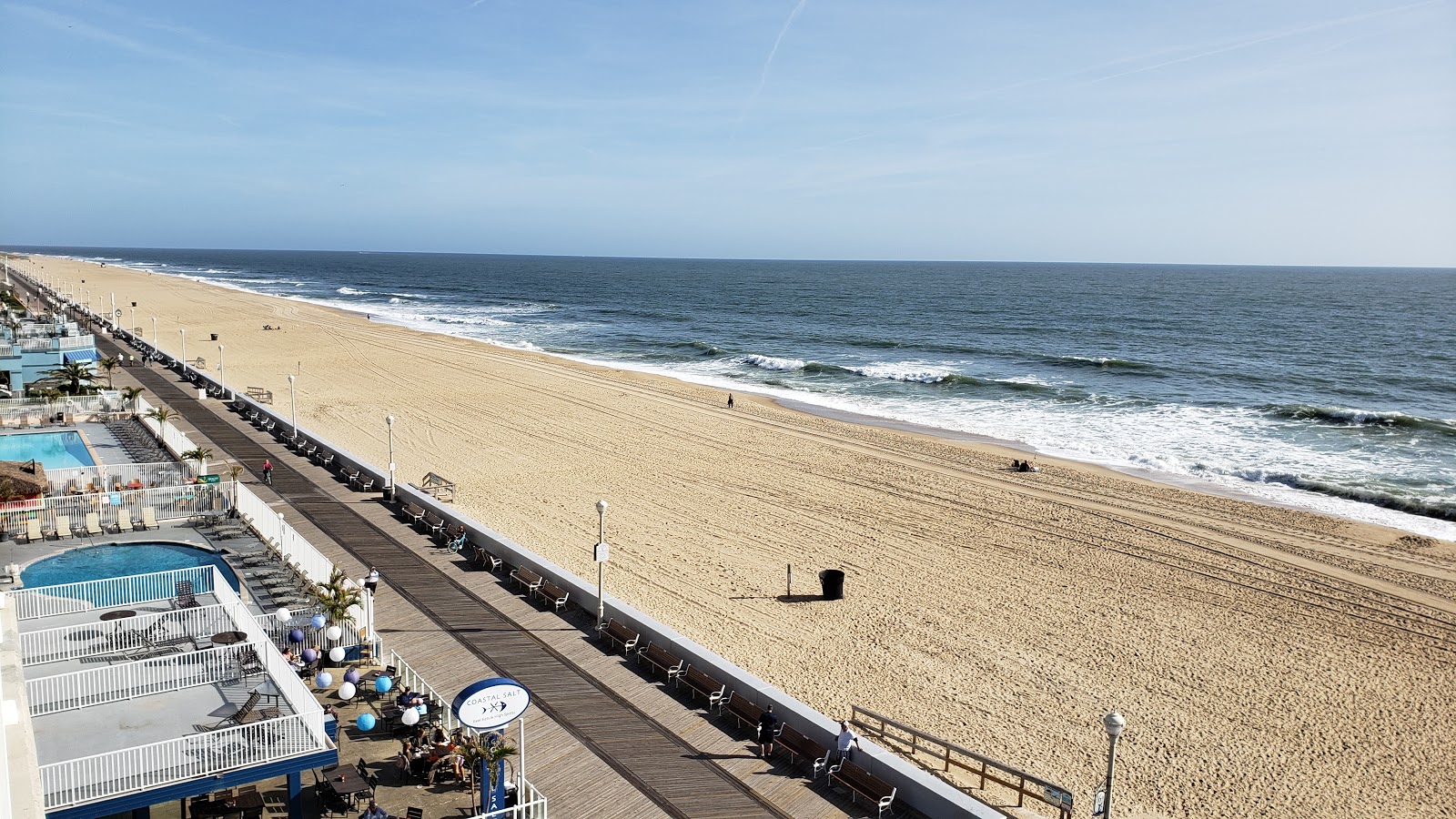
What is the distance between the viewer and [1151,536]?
23.8 m

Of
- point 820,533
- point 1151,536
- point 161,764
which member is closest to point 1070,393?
point 1151,536

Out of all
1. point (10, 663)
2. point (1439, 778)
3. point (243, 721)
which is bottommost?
point (1439, 778)

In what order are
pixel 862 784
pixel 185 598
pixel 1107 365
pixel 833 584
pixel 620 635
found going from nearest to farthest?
pixel 862 784 → pixel 185 598 → pixel 620 635 → pixel 833 584 → pixel 1107 365

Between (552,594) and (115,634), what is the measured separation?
6.54 metres

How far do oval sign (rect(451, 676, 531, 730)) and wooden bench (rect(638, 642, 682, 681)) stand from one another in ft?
12.5

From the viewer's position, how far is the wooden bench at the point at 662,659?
1361 centimetres

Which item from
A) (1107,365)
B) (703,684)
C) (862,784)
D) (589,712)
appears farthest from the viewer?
(1107,365)

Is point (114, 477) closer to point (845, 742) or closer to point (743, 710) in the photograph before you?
point (743, 710)

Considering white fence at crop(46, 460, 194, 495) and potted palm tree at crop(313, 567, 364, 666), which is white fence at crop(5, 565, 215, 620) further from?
white fence at crop(46, 460, 194, 495)

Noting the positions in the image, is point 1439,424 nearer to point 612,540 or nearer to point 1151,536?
point 1151,536

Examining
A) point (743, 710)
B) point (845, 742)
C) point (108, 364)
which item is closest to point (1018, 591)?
point (743, 710)

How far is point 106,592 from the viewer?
1390 cm

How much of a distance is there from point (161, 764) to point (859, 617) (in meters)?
12.1

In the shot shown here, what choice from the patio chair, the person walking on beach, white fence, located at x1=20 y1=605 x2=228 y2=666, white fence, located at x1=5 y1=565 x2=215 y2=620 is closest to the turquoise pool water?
white fence, located at x1=5 y1=565 x2=215 y2=620
